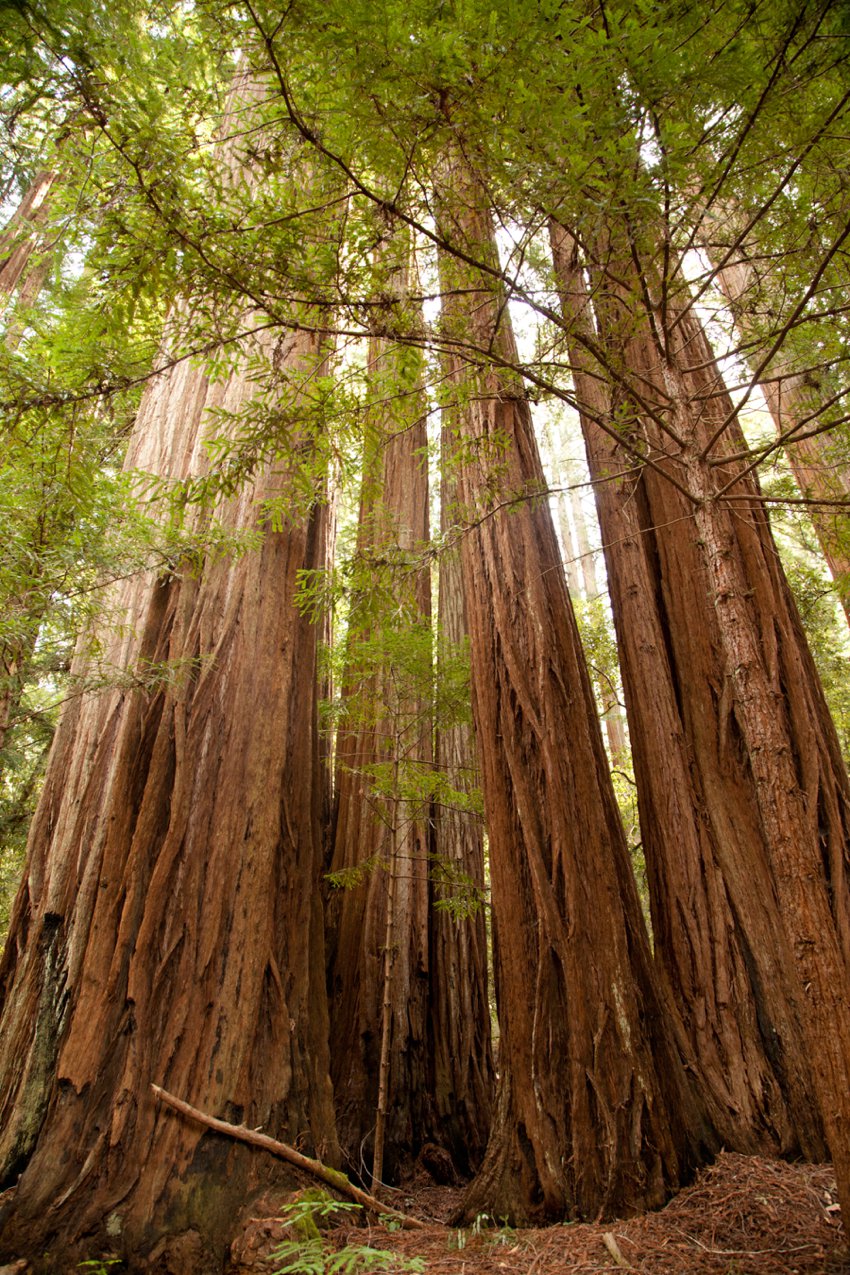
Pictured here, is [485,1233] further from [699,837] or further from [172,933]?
[699,837]

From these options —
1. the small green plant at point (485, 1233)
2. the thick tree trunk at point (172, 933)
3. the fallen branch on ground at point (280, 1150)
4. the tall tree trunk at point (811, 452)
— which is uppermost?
the tall tree trunk at point (811, 452)

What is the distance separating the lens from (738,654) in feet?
7.29

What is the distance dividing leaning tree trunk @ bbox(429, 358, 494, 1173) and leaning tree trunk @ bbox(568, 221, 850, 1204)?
1.46 metres

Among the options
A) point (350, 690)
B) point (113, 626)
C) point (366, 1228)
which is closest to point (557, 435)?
point (350, 690)

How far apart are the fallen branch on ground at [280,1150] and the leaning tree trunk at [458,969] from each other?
1477mm

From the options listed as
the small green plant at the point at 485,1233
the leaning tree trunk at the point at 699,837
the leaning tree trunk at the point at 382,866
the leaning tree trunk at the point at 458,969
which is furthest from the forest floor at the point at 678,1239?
the leaning tree trunk at the point at 458,969

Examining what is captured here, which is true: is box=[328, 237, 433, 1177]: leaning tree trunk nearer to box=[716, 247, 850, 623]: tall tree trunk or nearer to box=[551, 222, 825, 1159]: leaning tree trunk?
box=[551, 222, 825, 1159]: leaning tree trunk

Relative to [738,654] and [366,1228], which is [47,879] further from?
[738,654]

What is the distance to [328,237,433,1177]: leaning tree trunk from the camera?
383cm

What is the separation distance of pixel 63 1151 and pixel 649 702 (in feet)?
12.1

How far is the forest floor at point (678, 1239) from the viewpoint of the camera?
2.07 metres

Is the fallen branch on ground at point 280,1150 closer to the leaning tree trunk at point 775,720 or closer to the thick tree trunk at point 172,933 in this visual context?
the thick tree trunk at point 172,933

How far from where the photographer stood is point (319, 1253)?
224cm

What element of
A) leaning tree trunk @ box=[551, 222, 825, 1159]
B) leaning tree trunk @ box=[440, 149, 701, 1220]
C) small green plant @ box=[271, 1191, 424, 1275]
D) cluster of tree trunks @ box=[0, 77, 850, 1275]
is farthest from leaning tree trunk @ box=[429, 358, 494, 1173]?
small green plant @ box=[271, 1191, 424, 1275]
